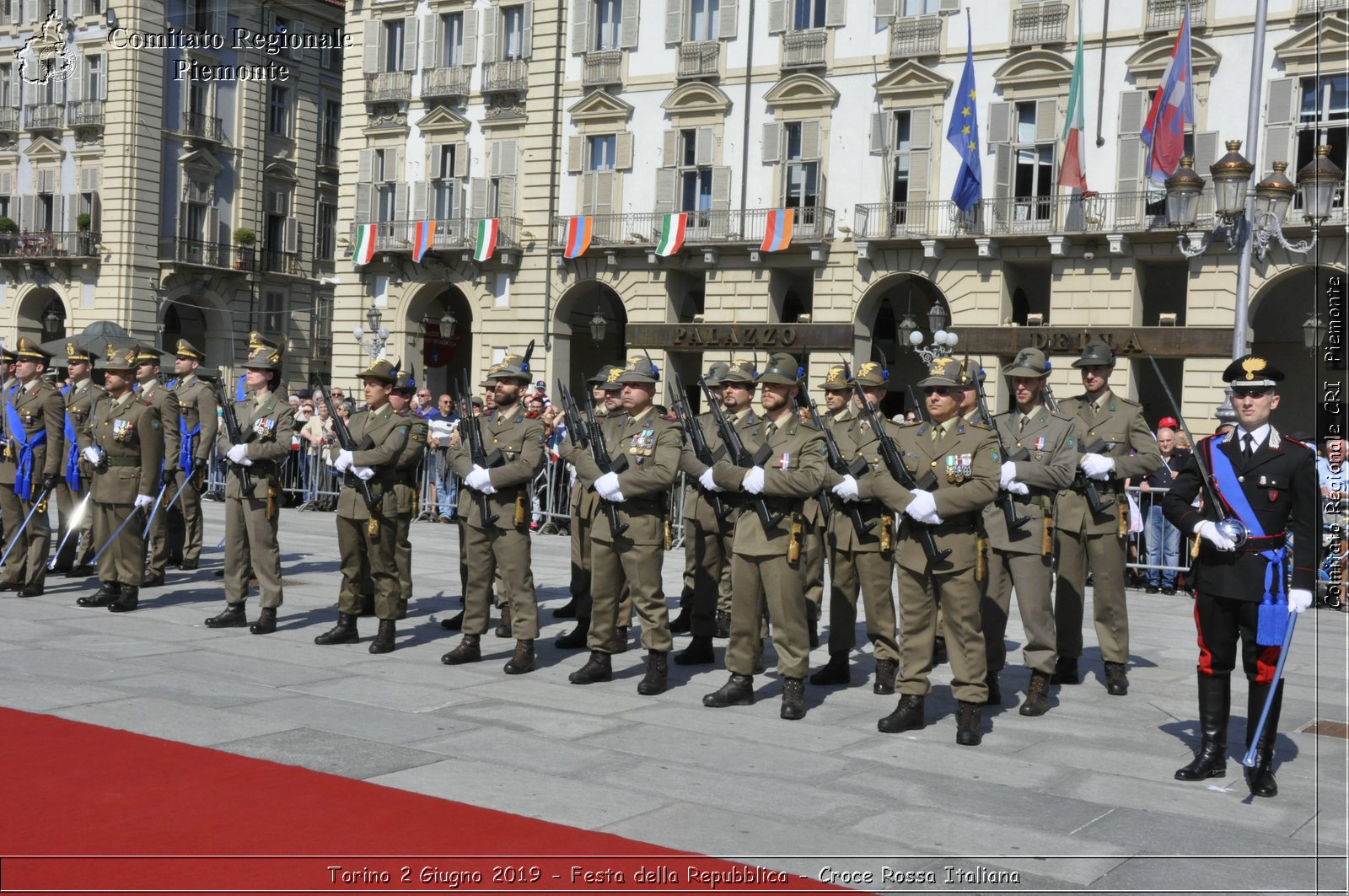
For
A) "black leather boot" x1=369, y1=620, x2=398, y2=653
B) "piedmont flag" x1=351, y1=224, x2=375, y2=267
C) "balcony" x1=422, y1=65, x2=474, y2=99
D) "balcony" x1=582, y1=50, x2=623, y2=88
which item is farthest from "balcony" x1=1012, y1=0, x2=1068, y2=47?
"black leather boot" x1=369, y1=620, x2=398, y2=653

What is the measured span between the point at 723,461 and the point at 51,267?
40.6 m

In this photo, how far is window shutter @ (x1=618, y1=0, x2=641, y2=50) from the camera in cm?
3188

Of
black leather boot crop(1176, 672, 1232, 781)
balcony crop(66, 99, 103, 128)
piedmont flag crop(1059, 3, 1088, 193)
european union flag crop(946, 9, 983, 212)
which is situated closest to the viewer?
black leather boot crop(1176, 672, 1232, 781)

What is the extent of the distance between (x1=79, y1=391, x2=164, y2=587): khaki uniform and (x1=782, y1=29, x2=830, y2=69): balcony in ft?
69.6

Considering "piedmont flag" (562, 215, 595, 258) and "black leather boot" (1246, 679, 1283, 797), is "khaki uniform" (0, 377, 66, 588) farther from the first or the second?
"piedmont flag" (562, 215, 595, 258)

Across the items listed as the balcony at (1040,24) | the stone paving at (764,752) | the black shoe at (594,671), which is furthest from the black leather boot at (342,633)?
the balcony at (1040,24)

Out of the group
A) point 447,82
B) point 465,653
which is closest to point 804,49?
point 447,82

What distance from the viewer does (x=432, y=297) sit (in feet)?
118

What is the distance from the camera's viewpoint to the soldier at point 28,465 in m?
11.9

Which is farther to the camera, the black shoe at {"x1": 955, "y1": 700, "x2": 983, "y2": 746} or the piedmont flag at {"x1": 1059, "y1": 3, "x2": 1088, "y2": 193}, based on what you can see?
the piedmont flag at {"x1": 1059, "y1": 3, "x2": 1088, "y2": 193}

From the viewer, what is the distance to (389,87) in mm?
35656

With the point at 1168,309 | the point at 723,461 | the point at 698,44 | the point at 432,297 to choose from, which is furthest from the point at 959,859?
the point at 432,297

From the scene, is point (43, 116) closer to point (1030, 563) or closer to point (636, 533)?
point (636, 533)

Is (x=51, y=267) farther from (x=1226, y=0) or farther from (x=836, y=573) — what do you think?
(x=836, y=573)
